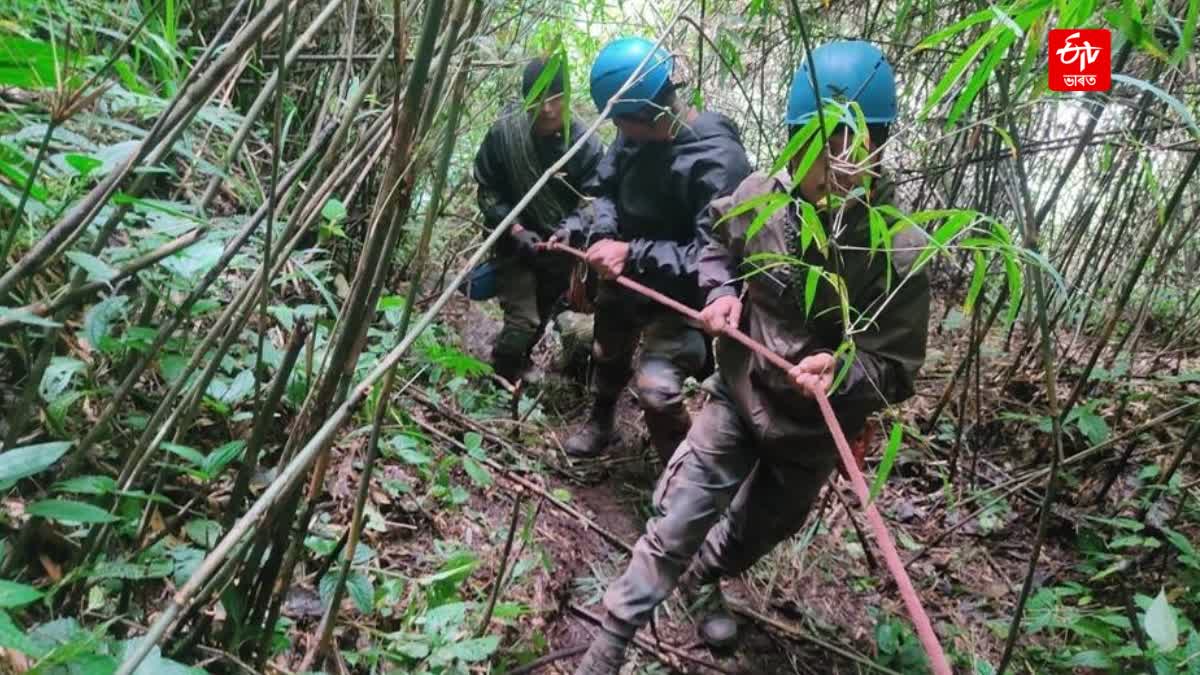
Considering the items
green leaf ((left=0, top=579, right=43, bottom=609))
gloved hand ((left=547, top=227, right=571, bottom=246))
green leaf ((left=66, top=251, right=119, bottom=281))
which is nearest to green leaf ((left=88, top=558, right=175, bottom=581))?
green leaf ((left=0, top=579, right=43, bottom=609))

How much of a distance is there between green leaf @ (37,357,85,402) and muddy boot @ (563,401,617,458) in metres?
2.37

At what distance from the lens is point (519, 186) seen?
4023 mm

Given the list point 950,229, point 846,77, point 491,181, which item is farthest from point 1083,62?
point 491,181

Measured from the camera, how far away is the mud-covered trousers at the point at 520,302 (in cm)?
418

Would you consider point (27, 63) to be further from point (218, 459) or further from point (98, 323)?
point (218, 459)

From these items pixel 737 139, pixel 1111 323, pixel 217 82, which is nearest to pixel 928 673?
pixel 1111 323

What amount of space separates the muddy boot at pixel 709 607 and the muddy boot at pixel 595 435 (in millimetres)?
1012

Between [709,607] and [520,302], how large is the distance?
2040 millimetres

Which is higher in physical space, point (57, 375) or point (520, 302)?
point (57, 375)

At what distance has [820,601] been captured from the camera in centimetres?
299

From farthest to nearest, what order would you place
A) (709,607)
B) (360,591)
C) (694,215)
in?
(694,215) < (709,607) < (360,591)

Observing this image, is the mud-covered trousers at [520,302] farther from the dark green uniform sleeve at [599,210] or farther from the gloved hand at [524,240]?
the dark green uniform sleeve at [599,210]

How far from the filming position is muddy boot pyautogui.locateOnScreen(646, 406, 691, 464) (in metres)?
3.25

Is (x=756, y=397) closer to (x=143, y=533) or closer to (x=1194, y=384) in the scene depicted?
(x=143, y=533)
